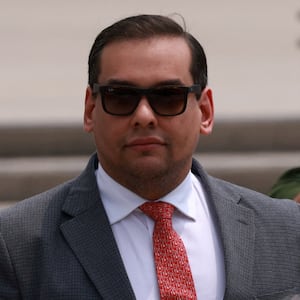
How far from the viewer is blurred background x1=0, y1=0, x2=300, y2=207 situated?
19.7 feet

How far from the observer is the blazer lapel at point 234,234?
250cm

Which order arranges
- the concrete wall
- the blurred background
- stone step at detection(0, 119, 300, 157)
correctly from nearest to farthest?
1. the blurred background
2. stone step at detection(0, 119, 300, 157)
3. the concrete wall

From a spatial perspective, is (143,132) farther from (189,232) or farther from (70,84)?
(70,84)

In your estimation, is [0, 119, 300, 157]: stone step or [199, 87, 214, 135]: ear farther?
[0, 119, 300, 157]: stone step

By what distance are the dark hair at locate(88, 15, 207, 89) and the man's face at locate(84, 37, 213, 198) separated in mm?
23

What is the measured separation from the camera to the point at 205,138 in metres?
6.24

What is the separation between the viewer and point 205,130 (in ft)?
8.46

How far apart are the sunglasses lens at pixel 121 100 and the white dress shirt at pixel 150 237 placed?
233mm

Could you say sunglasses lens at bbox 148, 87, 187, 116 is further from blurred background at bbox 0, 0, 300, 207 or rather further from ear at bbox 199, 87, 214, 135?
blurred background at bbox 0, 0, 300, 207

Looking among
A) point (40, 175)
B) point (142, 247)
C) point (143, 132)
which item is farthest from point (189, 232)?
point (40, 175)

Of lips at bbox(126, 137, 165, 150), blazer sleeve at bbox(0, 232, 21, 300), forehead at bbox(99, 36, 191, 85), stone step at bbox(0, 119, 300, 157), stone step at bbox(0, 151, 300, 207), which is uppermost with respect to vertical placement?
forehead at bbox(99, 36, 191, 85)

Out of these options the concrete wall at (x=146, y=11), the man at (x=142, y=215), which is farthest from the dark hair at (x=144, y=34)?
the concrete wall at (x=146, y=11)

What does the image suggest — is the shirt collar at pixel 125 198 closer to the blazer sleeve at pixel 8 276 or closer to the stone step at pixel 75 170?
the blazer sleeve at pixel 8 276

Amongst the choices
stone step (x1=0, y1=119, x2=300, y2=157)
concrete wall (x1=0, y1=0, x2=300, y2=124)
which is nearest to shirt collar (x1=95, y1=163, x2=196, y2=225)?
stone step (x1=0, y1=119, x2=300, y2=157)
